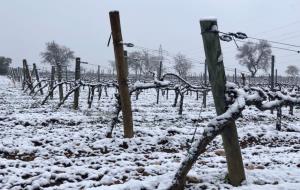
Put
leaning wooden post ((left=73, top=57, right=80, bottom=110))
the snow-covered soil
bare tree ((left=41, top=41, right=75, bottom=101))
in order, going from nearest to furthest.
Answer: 1. the snow-covered soil
2. leaning wooden post ((left=73, top=57, right=80, bottom=110))
3. bare tree ((left=41, top=41, right=75, bottom=101))

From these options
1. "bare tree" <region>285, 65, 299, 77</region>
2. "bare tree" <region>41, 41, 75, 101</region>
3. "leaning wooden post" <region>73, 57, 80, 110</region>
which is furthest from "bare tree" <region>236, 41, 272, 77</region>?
"leaning wooden post" <region>73, 57, 80, 110</region>

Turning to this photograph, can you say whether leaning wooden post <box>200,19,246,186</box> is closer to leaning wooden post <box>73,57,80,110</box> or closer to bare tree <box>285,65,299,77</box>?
leaning wooden post <box>73,57,80,110</box>

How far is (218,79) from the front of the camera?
16.5 ft

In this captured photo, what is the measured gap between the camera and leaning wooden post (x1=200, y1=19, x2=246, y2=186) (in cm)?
503

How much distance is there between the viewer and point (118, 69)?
27.6 feet

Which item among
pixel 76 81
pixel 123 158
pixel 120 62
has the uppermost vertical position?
pixel 120 62

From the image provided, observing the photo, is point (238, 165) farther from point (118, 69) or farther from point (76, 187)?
point (118, 69)

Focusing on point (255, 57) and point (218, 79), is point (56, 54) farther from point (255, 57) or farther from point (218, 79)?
point (218, 79)

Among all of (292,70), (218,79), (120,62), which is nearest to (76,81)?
(120,62)

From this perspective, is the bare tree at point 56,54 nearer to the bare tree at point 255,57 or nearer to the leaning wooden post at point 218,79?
the bare tree at point 255,57

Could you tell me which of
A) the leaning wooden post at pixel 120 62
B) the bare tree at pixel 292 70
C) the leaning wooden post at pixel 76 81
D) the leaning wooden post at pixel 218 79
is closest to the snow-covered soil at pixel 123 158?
the leaning wooden post at pixel 218 79

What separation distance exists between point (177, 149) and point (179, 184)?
134 inches

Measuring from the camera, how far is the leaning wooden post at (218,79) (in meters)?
5.03

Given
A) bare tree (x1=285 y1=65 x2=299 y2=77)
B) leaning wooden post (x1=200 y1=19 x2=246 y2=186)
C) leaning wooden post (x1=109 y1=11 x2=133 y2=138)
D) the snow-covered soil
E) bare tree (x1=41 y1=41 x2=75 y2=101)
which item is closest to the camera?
leaning wooden post (x1=200 y1=19 x2=246 y2=186)
